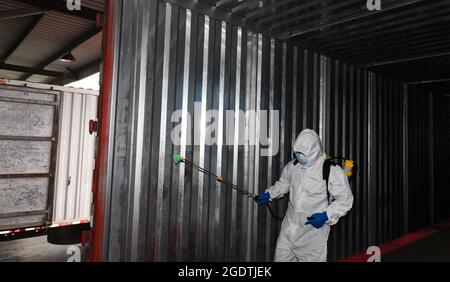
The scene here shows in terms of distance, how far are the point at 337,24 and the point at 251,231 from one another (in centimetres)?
301

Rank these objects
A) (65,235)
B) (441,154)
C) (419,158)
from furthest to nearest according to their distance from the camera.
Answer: (441,154), (419,158), (65,235)

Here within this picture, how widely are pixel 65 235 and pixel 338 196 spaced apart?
18.0ft

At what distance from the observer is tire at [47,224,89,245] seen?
20.4 feet

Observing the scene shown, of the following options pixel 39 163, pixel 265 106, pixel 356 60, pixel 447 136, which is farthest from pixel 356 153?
pixel 39 163

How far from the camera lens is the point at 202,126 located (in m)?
3.63

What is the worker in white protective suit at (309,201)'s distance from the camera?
3.65 metres

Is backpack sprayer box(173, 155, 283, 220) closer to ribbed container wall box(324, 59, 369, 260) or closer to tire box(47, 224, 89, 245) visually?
ribbed container wall box(324, 59, 369, 260)

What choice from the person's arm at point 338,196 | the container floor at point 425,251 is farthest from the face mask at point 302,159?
the container floor at point 425,251

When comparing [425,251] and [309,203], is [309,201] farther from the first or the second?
[425,251]

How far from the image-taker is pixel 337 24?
427 cm

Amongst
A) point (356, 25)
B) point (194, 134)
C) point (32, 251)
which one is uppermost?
point (356, 25)

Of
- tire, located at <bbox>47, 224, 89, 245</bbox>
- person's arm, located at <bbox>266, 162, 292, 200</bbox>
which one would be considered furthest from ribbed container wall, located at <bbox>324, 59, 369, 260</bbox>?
tire, located at <bbox>47, 224, 89, 245</bbox>

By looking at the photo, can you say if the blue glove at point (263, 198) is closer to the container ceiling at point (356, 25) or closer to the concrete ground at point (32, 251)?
the container ceiling at point (356, 25)

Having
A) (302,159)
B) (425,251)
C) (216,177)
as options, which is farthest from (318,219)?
(425,251)
